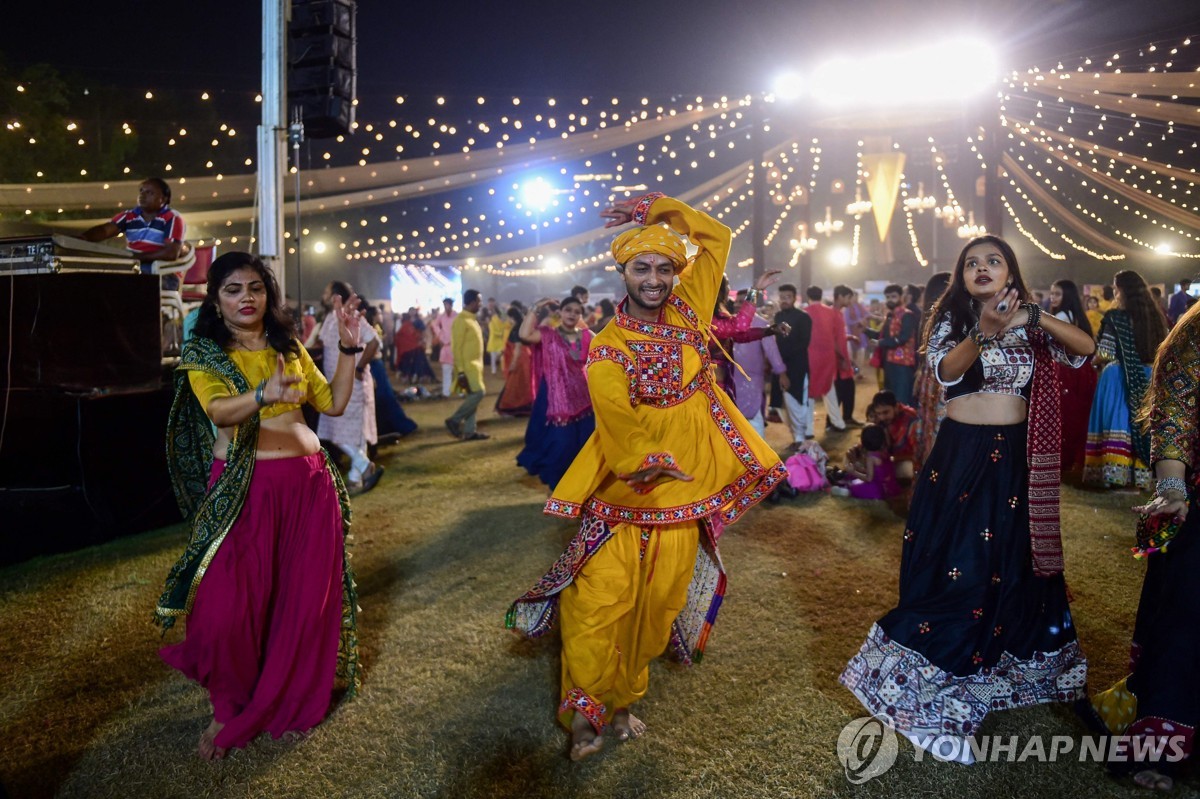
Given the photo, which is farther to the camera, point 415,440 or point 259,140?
point 415,440

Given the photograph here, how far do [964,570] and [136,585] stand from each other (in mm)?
4557

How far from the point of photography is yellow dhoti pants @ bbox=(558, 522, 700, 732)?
2713 millimetres

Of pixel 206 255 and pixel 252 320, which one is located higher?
pixel 206 255

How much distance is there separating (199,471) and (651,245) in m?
1.96

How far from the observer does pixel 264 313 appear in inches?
115

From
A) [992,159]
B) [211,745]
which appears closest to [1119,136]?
[992,159]

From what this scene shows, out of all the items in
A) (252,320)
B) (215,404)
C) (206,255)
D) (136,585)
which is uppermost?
(206,255)

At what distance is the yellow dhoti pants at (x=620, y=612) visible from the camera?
2.71m

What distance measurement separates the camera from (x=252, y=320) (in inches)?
111

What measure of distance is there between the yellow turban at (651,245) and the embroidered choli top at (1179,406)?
5.37 ft

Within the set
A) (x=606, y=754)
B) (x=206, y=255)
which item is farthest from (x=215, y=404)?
(x=206, y=255)

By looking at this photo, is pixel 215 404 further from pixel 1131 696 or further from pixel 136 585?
pixel 1131 696

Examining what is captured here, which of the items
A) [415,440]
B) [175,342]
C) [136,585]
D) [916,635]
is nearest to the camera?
[916,635]

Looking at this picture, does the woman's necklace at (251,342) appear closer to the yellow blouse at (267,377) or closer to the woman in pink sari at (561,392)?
the yellow blouse at (267,377)
